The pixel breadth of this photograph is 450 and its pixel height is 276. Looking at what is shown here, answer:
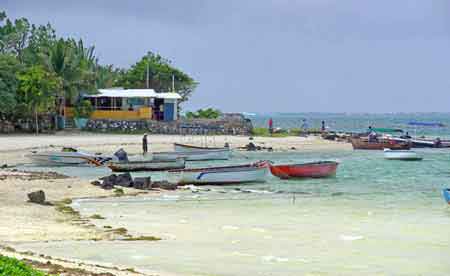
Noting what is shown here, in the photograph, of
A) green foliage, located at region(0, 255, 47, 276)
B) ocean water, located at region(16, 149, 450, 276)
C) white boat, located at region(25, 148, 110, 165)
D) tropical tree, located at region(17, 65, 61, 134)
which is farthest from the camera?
tropical tree, located at region(17, 65, 61, 134)

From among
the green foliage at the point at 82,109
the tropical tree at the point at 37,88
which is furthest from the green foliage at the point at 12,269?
the green foliage at the point at 82,109

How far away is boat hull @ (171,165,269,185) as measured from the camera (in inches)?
1287

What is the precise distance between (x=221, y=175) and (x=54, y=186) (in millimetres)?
6993

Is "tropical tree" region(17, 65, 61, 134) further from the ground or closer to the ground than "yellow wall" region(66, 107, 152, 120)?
further from the ground

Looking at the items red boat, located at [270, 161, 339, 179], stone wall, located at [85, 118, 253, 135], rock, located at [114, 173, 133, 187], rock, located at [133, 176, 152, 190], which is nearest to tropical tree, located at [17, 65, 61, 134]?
stone wall, located at [85, 118, 253, 135]

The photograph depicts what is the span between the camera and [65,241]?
54.9 feet

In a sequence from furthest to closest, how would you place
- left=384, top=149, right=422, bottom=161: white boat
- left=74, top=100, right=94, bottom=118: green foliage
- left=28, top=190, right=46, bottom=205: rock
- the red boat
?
left=74, top=100, right=94, bottom=118: green foliage
left=384, top=149, right=422, bottom=161: white boat
the red boat
left=28, top=190, right=46, bottom=205: rock

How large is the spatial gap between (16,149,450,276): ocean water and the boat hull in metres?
0.57

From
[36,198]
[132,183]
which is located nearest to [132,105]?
[132,183]

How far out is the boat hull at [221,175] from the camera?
3269 centimetres

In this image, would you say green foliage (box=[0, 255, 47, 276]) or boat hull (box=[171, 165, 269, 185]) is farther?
boat hull (box=[171, 165, 269, 185])

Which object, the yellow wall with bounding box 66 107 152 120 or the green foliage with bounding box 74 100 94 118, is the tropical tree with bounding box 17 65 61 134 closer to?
the green foliage with bounding box 74 100 94 118

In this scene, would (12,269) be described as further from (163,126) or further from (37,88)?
(163,126)

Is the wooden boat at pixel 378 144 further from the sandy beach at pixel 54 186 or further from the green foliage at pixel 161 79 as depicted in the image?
the green foliage at pixel 161 79
